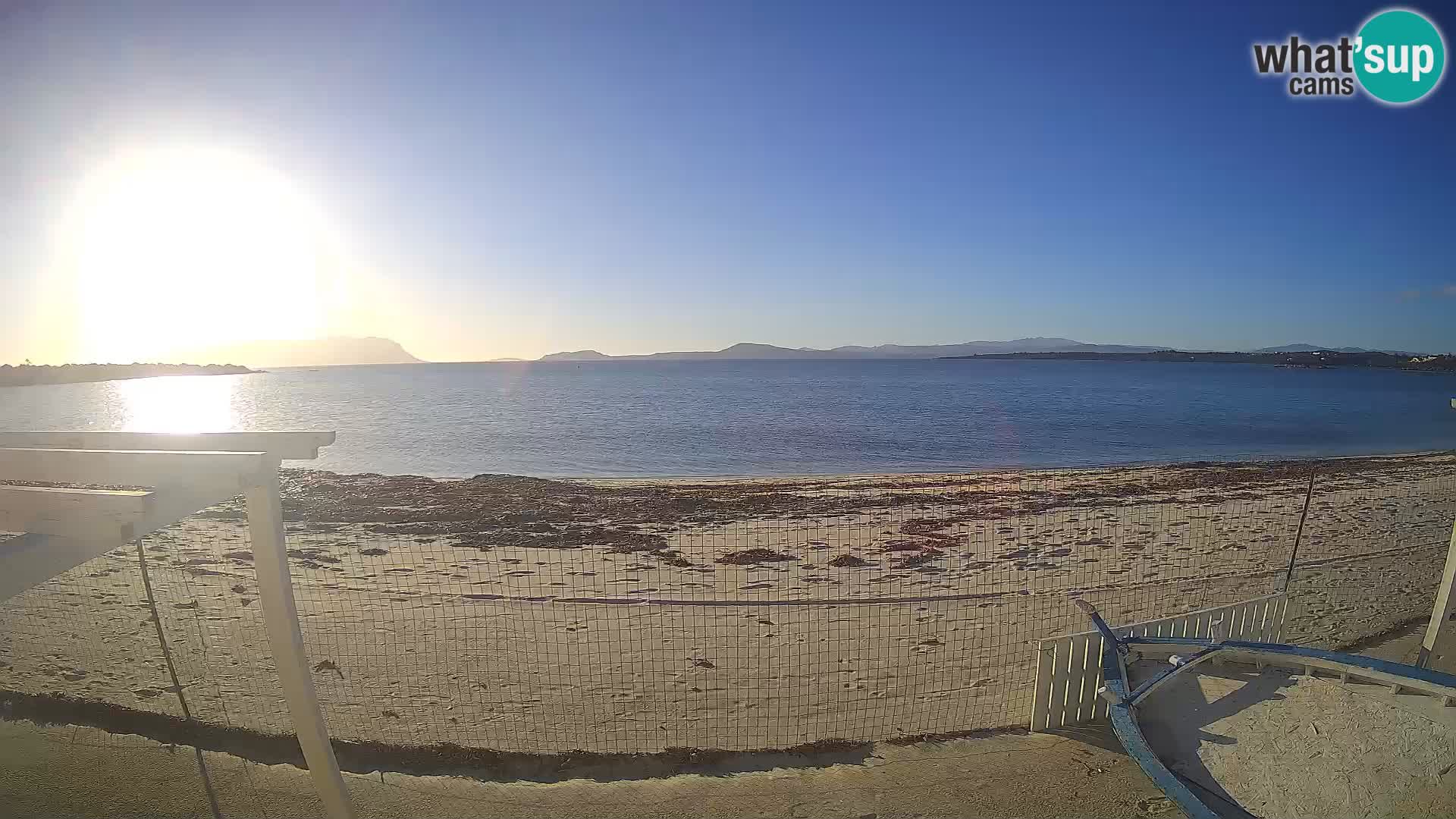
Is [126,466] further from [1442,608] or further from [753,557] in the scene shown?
[753,557]

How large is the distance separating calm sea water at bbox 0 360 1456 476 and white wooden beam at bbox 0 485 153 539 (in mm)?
24900

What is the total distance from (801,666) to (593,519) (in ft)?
32.0

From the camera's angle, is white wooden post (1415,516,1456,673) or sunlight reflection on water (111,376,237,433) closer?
white wooden post (1415,516,1456,673)

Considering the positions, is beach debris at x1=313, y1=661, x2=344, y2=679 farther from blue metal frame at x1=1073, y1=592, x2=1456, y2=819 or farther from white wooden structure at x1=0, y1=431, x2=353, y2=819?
blue metal frame at x1=1073, y1=592, x2=1456, y2=819

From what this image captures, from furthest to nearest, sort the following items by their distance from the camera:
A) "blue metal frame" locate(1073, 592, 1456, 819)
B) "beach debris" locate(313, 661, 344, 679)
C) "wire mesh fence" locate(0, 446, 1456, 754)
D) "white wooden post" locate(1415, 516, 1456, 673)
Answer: "beach debris" locate(313, 661, 344, 679) → "wire mesh fence" locate(0, 446, 1456, 754) → "white wooden post" locate(1415, 516, 1456, 673) → "blue metal frame" locate(1073, 592, 1456, 819)

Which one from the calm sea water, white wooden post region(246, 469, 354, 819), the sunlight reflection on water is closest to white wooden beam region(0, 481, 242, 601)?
white wooden post region(246, 469, 354, 819)

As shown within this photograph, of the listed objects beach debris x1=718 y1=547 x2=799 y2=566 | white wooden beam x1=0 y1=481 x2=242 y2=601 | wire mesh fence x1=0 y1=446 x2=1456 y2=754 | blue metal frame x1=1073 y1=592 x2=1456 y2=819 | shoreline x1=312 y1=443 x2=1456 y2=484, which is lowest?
shoreline x1=312 y1=443 x2=1456 y2=484

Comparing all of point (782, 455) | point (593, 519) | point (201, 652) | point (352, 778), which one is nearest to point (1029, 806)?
point (352, 778)

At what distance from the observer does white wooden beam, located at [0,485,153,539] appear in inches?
84.5

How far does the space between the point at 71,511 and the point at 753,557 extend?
10.5m

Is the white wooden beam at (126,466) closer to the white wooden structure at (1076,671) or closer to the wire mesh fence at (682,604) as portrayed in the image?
the wire mesh fence at (682,604)

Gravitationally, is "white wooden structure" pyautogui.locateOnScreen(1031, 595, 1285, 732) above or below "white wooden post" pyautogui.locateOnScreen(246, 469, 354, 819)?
below

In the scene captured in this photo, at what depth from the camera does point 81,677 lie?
674 centimetres

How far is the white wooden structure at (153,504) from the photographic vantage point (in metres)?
2.17
